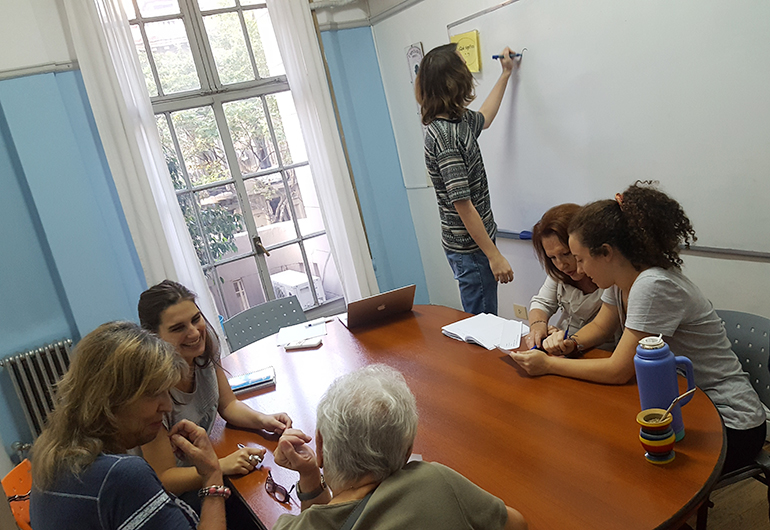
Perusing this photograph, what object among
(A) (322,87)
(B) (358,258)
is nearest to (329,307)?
(B) (358,258)

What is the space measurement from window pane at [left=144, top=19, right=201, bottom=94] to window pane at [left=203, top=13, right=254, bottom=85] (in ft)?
0.56

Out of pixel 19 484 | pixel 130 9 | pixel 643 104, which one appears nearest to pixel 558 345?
pixel 643 104

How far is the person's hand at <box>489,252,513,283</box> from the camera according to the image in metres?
2.54

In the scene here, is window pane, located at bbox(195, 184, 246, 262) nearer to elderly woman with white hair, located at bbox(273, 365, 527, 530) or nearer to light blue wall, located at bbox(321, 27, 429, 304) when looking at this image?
light blue wall, located at bbox(321, 27, 429, 304)

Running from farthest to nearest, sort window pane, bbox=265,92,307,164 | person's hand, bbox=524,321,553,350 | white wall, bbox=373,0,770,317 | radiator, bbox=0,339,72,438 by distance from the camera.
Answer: window pane, bbox=265,92,307,164 → radiator, bbox=0,339,72,438 → white wall, bbox=373,0,770,317 → person's hand, bbox=524,321,553,350

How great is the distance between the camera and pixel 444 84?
2512 mm

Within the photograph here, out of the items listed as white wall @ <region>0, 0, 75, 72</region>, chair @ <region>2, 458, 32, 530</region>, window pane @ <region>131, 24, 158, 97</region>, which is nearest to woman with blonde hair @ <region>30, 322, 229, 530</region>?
chair @ <region>2, 458, 32, 530</region>

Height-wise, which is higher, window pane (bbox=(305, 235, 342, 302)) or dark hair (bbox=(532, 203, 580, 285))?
dark hair (bbox=(532, 203, 580, 285))

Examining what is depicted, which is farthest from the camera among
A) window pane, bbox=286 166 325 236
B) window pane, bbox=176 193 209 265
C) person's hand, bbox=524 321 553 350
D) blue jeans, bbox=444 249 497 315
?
window pane, bbox=286 166 325 236

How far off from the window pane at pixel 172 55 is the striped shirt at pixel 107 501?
305 centimetres

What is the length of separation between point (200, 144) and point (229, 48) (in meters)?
0.67

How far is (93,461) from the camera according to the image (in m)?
1.24

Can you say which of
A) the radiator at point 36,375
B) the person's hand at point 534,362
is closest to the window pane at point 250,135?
the radiator at point 36,375

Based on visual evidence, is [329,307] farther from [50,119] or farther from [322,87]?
[50,119]
